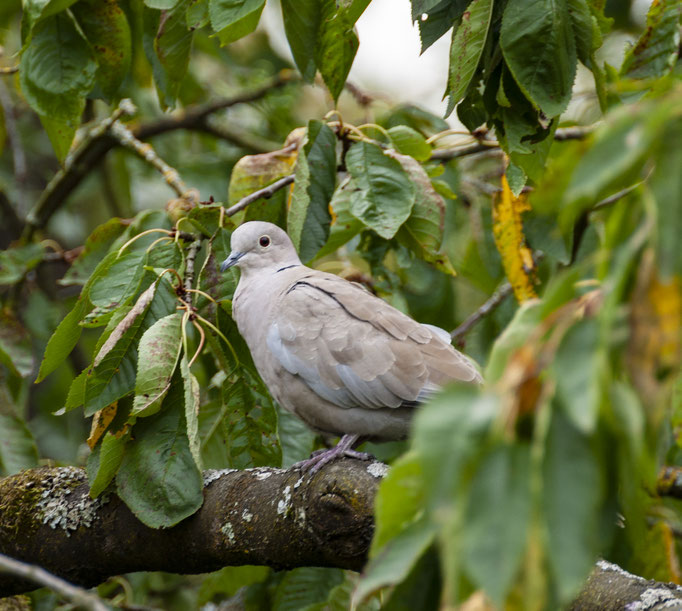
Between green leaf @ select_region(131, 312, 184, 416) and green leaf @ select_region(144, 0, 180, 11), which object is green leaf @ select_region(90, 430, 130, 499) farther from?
green leaf @ select_region(144, 0, 180, 11)

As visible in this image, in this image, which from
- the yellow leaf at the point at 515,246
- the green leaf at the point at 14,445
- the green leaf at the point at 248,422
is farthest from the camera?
the yellow leaf at the point at 515,246

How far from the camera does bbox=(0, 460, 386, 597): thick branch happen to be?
7.22ft

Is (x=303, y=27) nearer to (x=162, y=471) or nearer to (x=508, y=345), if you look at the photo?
(x=162, y=471)

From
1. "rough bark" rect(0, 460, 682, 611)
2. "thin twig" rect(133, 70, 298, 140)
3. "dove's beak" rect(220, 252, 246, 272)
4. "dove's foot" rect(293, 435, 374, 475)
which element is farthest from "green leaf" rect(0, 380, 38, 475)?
"thin twig" rect(133, 70, 298, 140)

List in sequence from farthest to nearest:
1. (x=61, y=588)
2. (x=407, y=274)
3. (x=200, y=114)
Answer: (x=200, y=114) → (x=407, y=274) → (x=61, y=588)

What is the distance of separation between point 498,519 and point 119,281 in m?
1.96

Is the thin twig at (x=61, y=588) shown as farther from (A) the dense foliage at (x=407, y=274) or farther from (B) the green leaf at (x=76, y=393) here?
(B) the green leaf at (x=76, y=393)

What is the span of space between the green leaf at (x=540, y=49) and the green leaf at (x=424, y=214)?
886 mm

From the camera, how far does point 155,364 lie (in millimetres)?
2266

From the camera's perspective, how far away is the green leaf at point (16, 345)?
355 centimetres

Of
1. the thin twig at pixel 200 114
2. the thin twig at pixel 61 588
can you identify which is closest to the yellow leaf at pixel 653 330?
the thin twig at pixel 61 588

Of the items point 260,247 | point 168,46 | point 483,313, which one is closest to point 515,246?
point 483,313

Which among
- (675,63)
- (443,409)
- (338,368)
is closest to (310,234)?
(338,368)

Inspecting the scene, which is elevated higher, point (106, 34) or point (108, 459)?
point (106, 34)
